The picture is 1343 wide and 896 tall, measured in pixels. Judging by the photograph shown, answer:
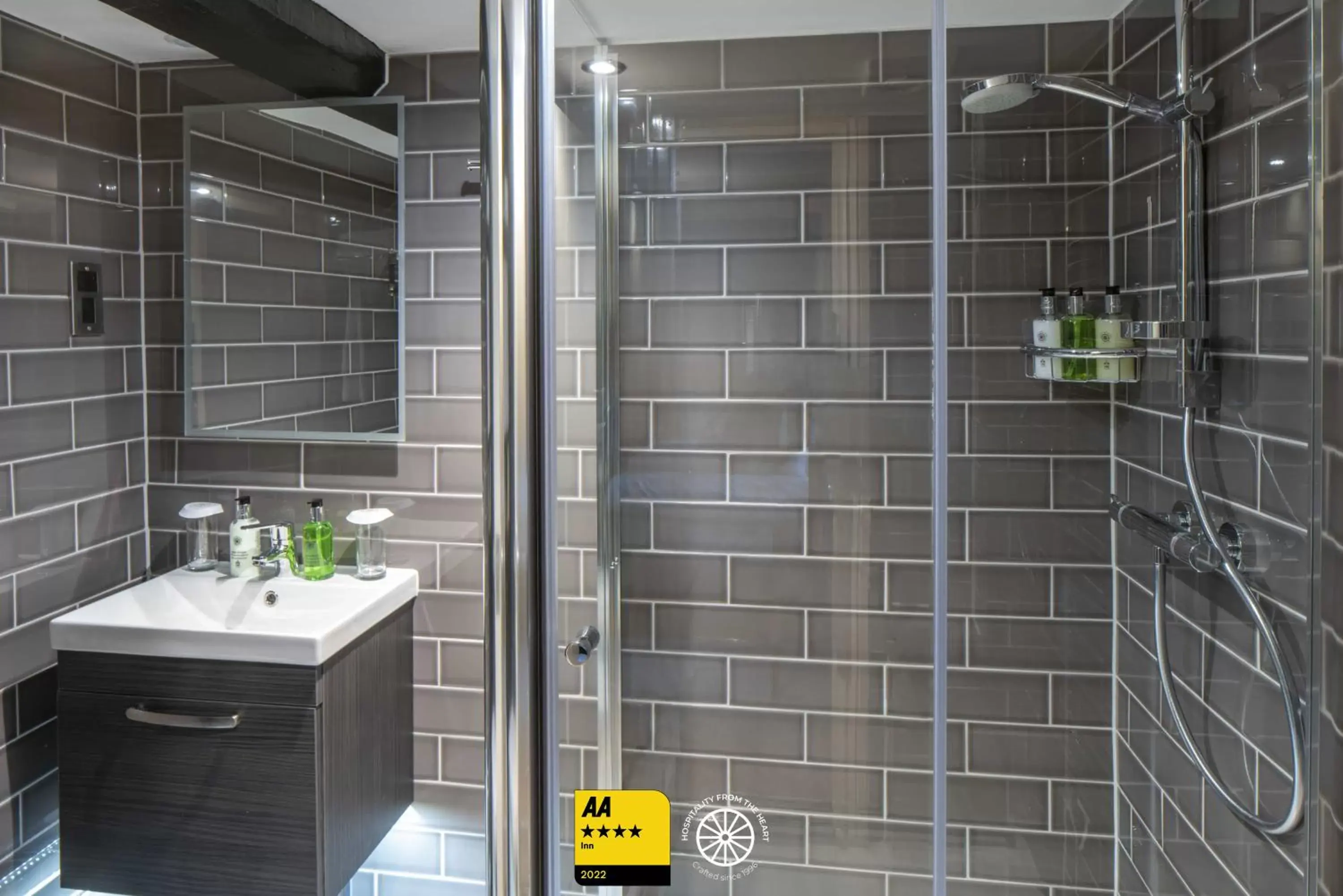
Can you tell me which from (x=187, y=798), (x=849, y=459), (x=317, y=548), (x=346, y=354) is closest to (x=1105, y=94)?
(x=849, y=459)

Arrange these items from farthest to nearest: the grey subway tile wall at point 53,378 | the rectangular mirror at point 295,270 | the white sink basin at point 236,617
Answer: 1. the rectangular mirror at point 295,270
2. the grey subway tile wall at point 53,378
3. the white sink basin at point 236,617

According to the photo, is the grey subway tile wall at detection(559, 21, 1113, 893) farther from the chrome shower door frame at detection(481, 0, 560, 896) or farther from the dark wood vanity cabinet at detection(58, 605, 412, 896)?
the dark wood vanity cabinet at detection(58, 605, 412, 896)

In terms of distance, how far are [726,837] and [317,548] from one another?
3.55 ft

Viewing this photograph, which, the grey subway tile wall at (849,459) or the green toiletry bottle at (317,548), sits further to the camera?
the green toiletry bottle at (317,548)

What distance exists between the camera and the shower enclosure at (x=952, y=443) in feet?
3.03

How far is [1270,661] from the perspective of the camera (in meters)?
0.94

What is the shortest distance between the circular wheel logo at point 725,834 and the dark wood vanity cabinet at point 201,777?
2.49ft

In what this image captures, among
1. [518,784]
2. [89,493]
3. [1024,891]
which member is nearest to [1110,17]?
[1024,891]

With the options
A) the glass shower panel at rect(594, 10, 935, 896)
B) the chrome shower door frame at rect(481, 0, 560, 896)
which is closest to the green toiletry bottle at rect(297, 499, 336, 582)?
the chrome shower door frame at rect(481, 0, 560, 896)

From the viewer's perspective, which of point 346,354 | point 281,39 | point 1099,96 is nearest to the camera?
point 1099,96

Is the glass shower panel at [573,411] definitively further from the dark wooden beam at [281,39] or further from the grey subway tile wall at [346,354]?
the dark wooden beam at [281,39]

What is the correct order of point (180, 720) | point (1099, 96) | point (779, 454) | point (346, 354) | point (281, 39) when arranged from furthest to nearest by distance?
point (346, 354)
point (281, 39)
point (180, 720)
point (779, 454)
point (1099, 96)

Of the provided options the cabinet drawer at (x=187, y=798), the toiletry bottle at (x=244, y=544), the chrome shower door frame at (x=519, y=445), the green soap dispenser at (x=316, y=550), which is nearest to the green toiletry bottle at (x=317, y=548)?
the green soap dispenser at (x=316, y=550)

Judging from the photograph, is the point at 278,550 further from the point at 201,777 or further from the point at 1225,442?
the point at 1225,442
